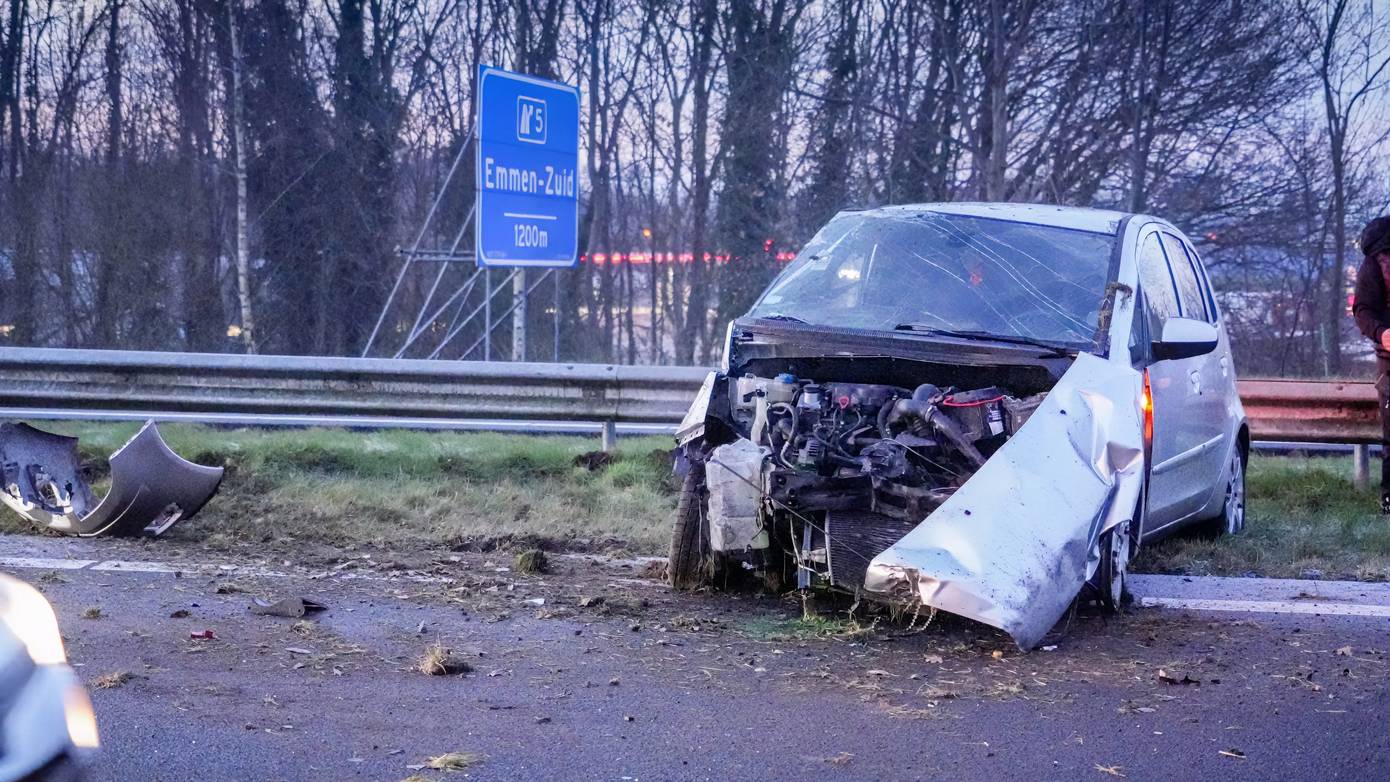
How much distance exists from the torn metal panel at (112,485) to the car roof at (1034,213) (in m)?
3.60

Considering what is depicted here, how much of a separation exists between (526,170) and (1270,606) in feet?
23.5

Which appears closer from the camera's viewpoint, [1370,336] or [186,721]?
[186,721]

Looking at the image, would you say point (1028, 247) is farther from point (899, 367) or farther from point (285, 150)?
point (285, 150)

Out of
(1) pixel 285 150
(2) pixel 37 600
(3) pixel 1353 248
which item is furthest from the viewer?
(1) pixel 285 150

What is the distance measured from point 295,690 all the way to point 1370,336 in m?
6.34

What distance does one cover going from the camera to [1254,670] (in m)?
4.84

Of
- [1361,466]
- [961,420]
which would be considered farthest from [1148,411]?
[1361,466]

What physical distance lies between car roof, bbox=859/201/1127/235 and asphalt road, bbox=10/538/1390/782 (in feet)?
5.74

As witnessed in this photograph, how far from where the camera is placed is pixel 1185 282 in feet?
22.7

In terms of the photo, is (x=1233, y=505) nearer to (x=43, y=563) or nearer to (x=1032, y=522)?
(x=1032, y=522)

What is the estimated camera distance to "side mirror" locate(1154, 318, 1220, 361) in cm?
581

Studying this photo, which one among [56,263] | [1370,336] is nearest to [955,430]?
[1370,336]

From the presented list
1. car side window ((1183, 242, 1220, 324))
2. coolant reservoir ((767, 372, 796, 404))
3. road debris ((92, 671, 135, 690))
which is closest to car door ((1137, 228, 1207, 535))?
car side window ((1183, 242, 1220, 324))

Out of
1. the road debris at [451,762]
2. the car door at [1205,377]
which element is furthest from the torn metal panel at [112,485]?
the car door at [1205,377]
